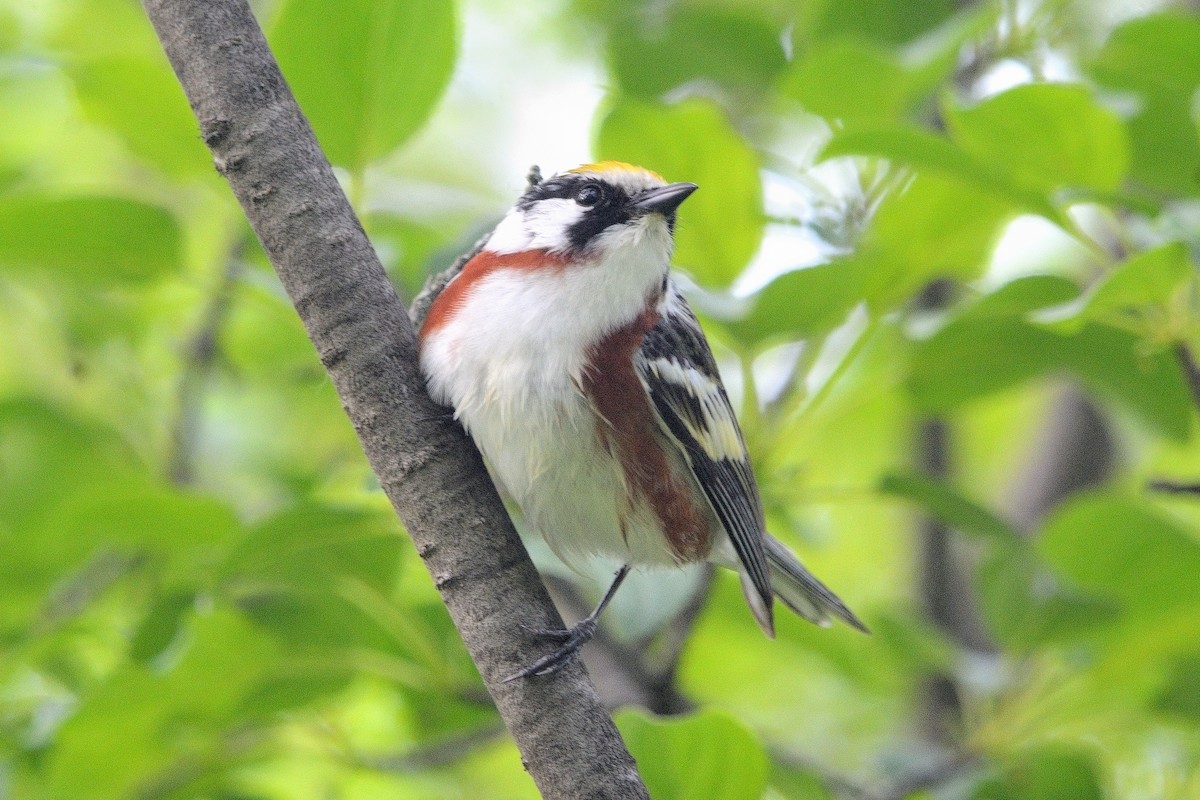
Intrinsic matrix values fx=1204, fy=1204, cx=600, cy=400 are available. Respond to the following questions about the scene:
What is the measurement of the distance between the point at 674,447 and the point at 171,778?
4.92 ft

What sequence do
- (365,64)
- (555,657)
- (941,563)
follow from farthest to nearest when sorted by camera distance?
(941,563), (365,64), (555,657)

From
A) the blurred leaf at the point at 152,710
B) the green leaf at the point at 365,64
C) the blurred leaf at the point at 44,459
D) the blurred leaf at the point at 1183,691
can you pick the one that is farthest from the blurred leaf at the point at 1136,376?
the blurred leaf at the point at 44,459

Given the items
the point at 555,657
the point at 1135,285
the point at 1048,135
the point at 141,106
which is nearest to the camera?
the point at 555,657

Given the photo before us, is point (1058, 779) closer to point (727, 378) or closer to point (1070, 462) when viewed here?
point (727, 378)

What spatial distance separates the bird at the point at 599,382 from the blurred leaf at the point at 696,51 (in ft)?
2.44

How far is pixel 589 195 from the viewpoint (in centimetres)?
280

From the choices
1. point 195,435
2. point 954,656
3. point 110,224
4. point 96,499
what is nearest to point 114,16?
point 195,435

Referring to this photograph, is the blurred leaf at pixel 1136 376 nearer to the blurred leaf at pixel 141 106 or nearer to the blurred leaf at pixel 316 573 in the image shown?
the blurred leaf at pixel 316 573

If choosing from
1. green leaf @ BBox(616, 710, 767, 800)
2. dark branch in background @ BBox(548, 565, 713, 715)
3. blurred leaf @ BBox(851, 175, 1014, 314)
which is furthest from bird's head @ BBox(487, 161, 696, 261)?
green leaf @ BBox(616, 710, 767, 800)

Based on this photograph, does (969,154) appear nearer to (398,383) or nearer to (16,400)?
(398,383)

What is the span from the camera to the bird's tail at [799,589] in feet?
10.5

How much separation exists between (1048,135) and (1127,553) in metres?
1.04

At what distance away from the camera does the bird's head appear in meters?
2.68

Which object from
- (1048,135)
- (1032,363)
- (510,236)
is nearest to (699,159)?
(510,236)
